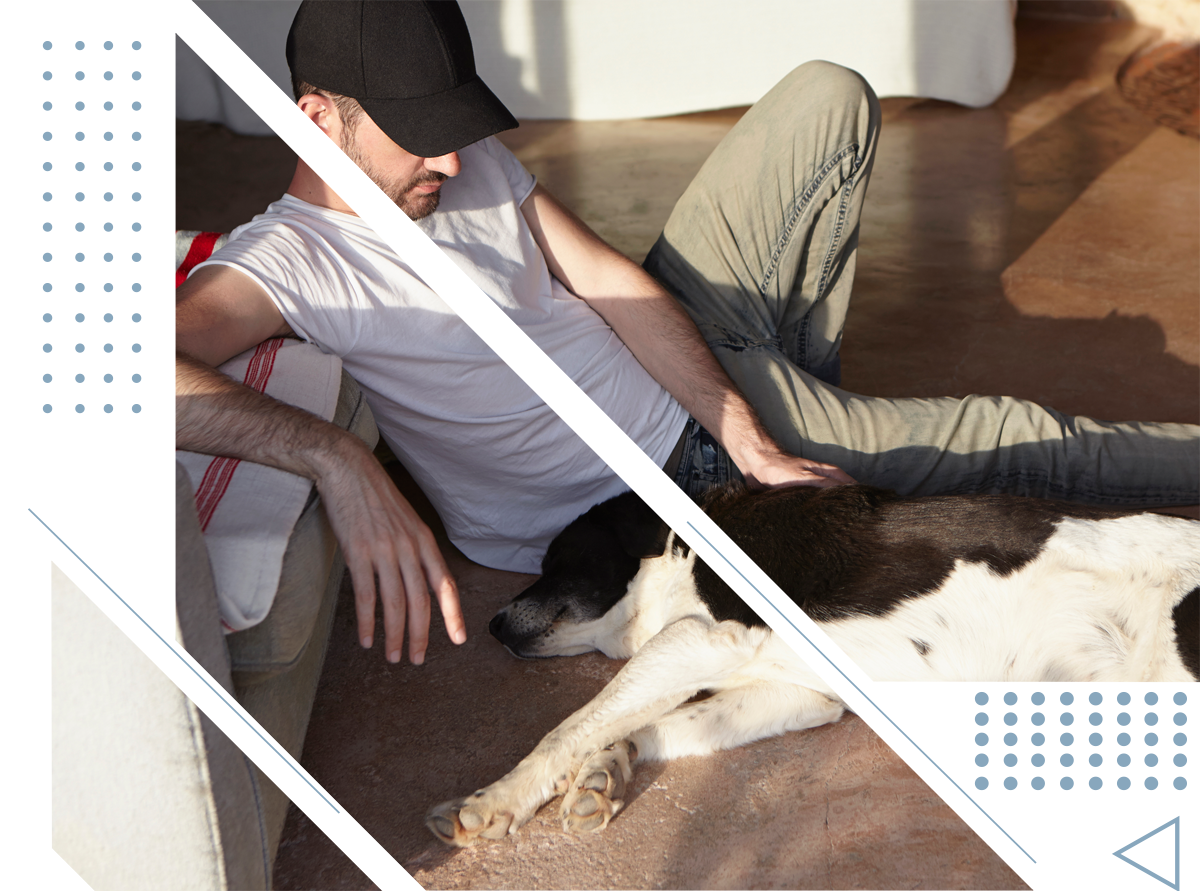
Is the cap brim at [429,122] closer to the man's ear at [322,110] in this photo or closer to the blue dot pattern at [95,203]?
the man's ear at [322,110]

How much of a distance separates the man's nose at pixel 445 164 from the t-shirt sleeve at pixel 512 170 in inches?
11.3

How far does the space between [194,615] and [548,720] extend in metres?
0.83

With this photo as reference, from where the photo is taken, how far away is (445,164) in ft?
5.42

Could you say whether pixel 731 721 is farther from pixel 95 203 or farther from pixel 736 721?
pixel 95 203

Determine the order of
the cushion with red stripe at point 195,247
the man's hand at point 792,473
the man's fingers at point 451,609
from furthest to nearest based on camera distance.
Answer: the cushion with red stripe at point 195,247
the man's hand at point 792,473
the man's fingers at point 451,609

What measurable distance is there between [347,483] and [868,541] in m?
0.87

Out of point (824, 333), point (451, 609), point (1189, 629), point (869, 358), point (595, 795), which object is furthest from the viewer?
point (869, 358)

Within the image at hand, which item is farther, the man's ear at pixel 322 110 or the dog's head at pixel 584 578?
the dog's head at pixel 584 578

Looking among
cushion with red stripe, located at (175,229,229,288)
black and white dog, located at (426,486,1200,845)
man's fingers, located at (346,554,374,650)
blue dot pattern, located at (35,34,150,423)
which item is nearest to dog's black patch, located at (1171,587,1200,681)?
black and white dog, located at (426,486,1200,845)

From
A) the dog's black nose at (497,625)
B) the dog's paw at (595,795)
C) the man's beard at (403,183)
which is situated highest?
the man's beard at (403,183)

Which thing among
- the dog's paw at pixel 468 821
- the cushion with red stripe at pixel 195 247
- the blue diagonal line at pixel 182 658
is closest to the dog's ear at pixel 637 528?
the dog's paw at pixel 468 821

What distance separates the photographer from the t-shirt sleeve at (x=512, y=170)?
76.5 inches

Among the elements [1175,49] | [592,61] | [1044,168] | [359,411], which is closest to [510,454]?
[359,411]

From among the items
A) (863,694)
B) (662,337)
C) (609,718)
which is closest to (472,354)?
(662,337)
